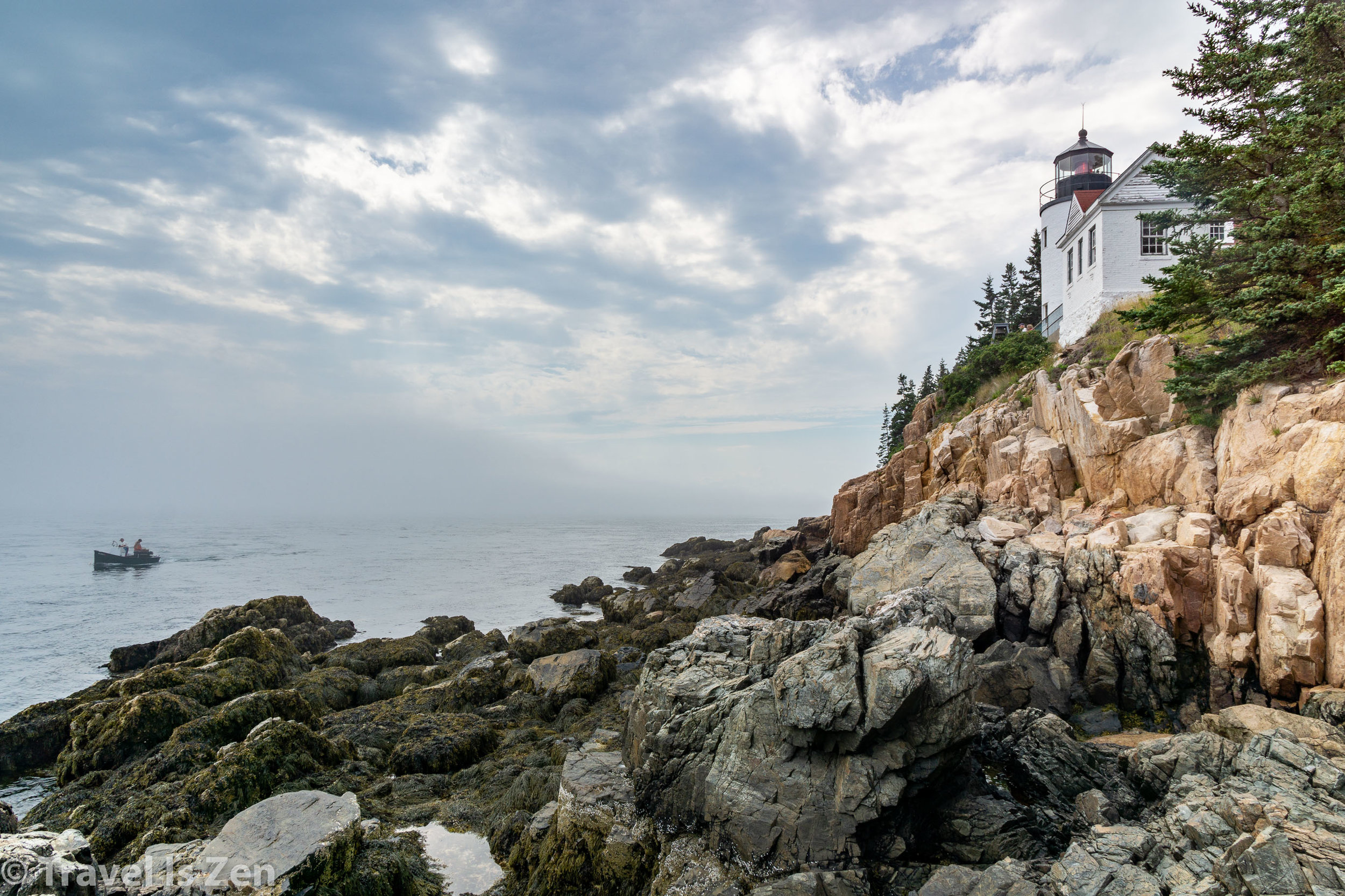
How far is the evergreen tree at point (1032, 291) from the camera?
159 ft

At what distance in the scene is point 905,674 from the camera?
336 inches

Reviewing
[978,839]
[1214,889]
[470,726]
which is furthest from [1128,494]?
[470,726]

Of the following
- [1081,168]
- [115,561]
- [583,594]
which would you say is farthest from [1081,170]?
[115,561]

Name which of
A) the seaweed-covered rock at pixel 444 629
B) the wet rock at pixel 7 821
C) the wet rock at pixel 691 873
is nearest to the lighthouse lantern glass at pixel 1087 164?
the seaweed-covered rock at pixel 444 629

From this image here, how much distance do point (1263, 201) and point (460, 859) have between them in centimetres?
2405

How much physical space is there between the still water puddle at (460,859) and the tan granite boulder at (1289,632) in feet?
51.0

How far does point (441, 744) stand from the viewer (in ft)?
44.4

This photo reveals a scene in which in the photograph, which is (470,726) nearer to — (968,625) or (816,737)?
(816,737)

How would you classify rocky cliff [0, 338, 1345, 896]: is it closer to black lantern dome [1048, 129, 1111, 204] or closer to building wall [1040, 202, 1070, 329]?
building wall [1040, 202, 1070, 329]

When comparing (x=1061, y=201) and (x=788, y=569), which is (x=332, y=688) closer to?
(x=788, y=569)

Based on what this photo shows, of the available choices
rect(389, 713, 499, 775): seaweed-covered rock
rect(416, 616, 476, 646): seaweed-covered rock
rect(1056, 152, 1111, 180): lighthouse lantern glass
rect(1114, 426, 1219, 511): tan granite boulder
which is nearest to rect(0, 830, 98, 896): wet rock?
rect(389, 713, 499, 775): seaweed-covered rock

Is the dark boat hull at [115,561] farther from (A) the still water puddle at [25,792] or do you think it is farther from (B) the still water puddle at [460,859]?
(B) the still water puddle at [460,859]

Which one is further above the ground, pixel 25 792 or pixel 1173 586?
pixel 1173 586

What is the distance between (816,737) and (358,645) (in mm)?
21071
